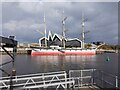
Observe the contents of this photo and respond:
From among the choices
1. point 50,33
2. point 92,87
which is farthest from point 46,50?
point 92,87

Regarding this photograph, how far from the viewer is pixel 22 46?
144250 millimetres

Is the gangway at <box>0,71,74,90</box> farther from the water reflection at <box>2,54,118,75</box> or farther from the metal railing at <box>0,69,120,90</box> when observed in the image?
the water reflection at <box>2,54,118,75</box>

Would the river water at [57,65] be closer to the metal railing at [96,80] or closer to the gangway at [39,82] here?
the metal railing at [96,80]

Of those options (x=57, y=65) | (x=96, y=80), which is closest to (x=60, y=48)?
(x=57, y=65)

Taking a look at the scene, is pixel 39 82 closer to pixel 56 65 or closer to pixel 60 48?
pixel 56 65

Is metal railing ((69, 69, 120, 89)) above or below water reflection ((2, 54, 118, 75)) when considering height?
above

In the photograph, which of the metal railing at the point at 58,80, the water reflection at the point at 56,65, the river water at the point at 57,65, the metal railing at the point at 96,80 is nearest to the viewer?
the metal railing at the point at 58,80

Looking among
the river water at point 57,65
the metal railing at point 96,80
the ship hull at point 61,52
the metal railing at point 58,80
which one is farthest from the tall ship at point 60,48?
the metal railing at point 58,80

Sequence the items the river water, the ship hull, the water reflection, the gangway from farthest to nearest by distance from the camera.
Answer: the ship hull, the water reflection, the river water, the gangway

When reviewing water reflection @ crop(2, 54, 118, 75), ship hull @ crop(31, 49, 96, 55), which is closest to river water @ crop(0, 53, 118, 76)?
water reflection @ crop(2, 54, 118, 75)

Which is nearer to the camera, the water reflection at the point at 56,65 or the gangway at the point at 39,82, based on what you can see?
the gangway at the point at 39,82

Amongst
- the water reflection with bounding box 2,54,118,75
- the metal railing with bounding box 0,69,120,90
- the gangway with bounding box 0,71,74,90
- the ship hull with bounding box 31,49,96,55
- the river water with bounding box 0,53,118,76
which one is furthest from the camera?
the ship hull with bounding box 31,49,96,55

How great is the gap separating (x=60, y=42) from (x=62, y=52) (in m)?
16.9

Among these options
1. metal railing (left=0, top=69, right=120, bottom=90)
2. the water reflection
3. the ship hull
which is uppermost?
metal railing (left=0, top=69, right=120, bottom=90)
